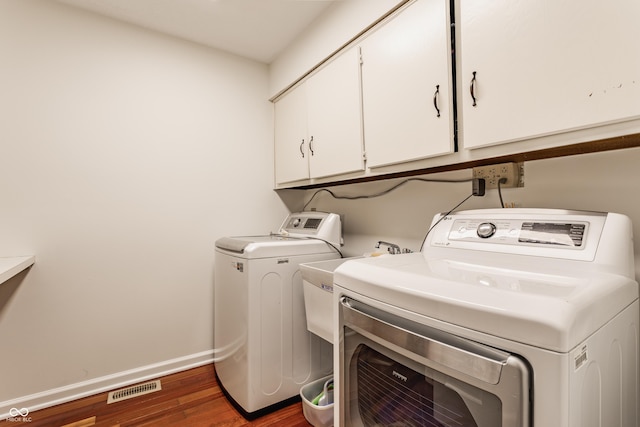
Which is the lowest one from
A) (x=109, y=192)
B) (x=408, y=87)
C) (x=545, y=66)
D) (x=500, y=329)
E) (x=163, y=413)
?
(x=163, y=413)

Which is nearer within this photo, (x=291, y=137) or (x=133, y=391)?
(x=133, y=391)

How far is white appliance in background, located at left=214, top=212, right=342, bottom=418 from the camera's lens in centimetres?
160

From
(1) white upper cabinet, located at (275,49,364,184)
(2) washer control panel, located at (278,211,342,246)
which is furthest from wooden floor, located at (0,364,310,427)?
(1) white upper cabinet, located at (275,49,364,184)

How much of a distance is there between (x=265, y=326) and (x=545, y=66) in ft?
5.31

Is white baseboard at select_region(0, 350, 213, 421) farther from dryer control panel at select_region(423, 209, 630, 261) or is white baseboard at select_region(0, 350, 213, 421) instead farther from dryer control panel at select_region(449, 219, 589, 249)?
dryer control panel at select_region(449, 219, 589, 249)

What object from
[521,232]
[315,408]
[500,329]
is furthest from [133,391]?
[521,232]

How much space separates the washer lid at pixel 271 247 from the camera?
5.30ft

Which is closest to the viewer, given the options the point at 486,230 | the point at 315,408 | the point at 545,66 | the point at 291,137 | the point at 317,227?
the point at 545,66

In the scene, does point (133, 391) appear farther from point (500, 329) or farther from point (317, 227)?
point (500, 329)

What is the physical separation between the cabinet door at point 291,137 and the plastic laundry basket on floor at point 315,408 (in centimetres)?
129

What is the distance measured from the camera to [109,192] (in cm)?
189

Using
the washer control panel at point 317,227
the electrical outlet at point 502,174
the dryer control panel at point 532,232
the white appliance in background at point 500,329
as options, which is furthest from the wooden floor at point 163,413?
the electrical outlet at point 502,174

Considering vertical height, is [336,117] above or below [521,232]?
above

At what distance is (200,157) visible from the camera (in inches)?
86.5
